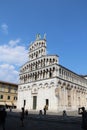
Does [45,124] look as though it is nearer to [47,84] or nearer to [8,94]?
[47,84]

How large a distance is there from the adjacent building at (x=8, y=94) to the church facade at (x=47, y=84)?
936 cm

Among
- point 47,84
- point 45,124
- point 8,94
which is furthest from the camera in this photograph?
point 8,94

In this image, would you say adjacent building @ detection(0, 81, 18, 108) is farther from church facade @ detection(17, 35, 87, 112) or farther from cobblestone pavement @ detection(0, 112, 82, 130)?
cobblestone pavement @ detection(0, 112, 82, 130)

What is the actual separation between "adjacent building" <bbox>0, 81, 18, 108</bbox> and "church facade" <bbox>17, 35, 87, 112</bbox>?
30.7 feet

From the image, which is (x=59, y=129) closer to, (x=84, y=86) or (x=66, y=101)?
(x=66, y=101)

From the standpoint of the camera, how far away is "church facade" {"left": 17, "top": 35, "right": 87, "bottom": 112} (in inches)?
1805

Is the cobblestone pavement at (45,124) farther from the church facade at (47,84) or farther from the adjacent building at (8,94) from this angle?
the adjacent building at (8,94)

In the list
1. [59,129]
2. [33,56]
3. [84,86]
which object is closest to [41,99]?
[33,56]

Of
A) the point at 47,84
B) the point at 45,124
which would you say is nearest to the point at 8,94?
the point at 47,84

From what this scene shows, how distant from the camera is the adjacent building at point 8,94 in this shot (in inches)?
2557

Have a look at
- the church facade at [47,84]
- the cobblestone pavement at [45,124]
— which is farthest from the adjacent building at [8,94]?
the cobblestone pavement at [45,124]

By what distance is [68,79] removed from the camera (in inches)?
1978

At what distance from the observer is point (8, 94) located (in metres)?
→ 67.0

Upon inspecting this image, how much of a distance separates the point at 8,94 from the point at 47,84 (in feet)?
77.4
